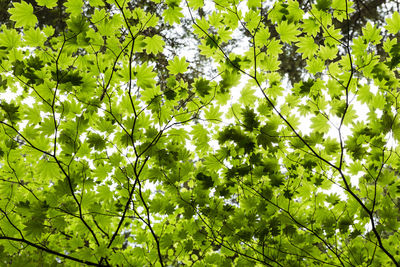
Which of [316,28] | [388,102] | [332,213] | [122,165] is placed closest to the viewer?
[316,28]

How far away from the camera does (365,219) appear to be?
2064 mm

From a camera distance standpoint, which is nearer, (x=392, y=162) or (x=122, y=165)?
(x=392, y=162)

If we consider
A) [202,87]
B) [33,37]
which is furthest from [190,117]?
[33,37]

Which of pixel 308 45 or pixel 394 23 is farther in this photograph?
pixel 308 45

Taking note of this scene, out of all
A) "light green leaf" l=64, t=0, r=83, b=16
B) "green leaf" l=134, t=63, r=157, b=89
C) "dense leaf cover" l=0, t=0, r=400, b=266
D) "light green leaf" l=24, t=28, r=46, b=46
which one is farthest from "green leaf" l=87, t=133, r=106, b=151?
"light green leaf" l=64, t=0, r=83, b=16

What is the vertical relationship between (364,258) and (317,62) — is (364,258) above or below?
below

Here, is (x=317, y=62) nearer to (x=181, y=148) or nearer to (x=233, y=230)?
(x=181, y=148)

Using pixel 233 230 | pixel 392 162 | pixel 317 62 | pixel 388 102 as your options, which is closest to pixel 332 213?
pixel 392 162

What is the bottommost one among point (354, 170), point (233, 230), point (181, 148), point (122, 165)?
point (233, 230)

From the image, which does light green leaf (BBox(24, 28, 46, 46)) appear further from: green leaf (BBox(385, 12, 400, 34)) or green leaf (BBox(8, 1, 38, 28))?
green leaf (BBox(385, 12, 400, 34))

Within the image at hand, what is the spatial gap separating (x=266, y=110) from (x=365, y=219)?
1.20 metres

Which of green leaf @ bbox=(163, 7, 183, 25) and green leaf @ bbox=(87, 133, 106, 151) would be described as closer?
green leaf @ bbox=(163, 7, 183, 25)

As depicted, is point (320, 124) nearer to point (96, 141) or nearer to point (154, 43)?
point (154, 43)

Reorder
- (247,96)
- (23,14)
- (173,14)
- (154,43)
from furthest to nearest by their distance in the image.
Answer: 1. (247,96)
2. (154,43)
3. (173,14)
4. (23,14)
